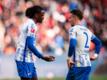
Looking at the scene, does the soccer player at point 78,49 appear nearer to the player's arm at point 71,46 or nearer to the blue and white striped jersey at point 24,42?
the player's arm at point 71,46

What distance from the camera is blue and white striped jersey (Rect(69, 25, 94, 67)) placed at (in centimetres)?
1027

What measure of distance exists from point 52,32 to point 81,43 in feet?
33.3

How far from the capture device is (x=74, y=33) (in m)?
10.2

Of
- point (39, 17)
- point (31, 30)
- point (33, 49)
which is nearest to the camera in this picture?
point (33, 49)

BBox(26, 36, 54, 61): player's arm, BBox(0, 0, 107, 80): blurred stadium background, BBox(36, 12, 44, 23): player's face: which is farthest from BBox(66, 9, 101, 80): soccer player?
BBox(0, 0, 107, 80): blurred stadium background

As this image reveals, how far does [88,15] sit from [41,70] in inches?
167

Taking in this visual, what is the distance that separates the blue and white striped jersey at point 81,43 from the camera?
1027 cm

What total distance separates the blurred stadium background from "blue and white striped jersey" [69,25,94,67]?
804 centimetres

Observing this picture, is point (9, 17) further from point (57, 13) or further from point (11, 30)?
point (57, 13)

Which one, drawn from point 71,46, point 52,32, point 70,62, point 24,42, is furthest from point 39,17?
point 52,32

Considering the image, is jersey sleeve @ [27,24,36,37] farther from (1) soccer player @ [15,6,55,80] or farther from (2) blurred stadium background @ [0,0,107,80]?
A: (2) blurred stadium background @ [0,0,107,80]

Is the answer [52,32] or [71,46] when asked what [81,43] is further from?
[52,32]

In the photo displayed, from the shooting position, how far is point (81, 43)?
10.3 metres

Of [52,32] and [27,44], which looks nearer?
[27,44]
